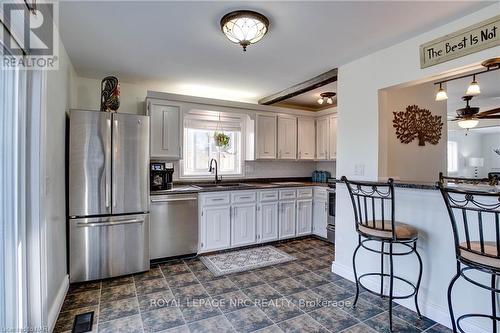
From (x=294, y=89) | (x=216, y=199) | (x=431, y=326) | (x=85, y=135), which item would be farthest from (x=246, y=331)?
(x=294, y=89)

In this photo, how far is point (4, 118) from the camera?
158 cm

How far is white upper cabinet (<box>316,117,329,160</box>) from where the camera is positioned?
4910 millimetres

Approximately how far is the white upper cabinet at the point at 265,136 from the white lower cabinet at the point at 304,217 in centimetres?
97

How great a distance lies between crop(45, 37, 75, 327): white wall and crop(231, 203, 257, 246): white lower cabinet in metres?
2.03

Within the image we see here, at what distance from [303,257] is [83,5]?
3543 millimetres

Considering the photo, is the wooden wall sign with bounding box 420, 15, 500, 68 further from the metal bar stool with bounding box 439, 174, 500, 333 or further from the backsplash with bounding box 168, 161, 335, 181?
the backsplash with bounding box 168, 161, 335, 181

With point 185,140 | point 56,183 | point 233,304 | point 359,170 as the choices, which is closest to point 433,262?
point 359,170

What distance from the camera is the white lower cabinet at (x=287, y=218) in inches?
166

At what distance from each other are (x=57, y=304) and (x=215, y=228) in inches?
74.8

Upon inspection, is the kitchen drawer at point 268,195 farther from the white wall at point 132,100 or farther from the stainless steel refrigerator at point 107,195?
the stainless steel refrigerator at point 107,195

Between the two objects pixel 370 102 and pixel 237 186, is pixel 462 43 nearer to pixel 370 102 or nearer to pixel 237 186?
pixel 370 102

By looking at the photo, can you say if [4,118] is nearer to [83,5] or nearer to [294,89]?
[83,5]

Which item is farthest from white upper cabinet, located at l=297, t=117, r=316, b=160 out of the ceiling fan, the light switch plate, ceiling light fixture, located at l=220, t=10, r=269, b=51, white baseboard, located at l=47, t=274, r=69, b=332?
white baseboard, located at l=47, t=274, r=69, b=332

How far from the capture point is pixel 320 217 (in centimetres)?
445
